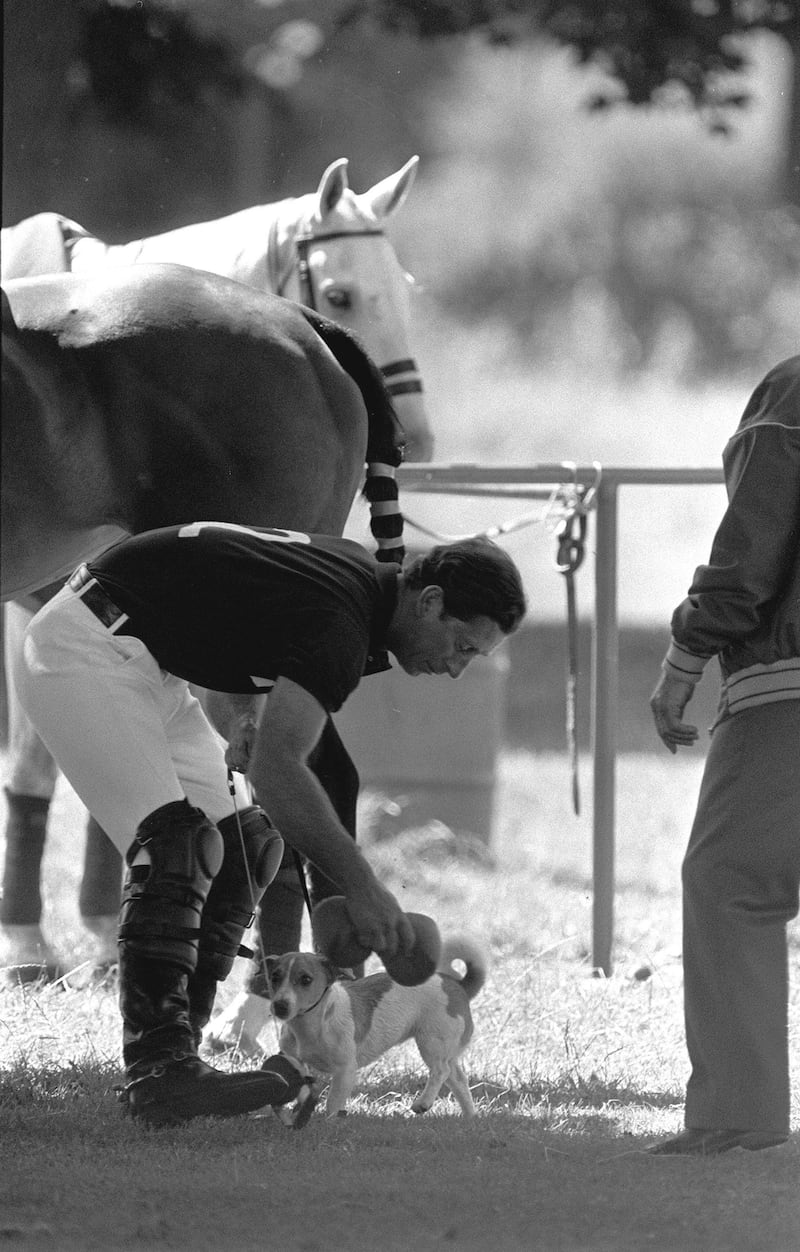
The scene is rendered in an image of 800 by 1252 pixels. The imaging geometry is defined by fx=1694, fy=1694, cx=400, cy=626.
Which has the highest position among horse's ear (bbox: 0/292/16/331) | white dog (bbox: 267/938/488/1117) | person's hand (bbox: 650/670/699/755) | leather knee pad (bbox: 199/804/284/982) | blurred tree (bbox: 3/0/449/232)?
blurred tree (bbox: 3/0/449/232)

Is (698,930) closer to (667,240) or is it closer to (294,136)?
(294,136)

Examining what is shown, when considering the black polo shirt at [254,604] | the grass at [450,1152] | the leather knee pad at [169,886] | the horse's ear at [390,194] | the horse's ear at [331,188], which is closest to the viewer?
the grass at [450,1152]

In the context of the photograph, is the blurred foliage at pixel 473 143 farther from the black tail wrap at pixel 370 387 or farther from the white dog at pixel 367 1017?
the white dog at pixel 367 1017

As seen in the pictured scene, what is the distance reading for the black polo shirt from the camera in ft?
9.17

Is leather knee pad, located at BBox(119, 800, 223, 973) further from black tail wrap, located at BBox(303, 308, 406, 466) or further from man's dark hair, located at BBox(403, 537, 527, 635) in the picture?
black tail wrap, located at BBox(303, 308, 406, 466)

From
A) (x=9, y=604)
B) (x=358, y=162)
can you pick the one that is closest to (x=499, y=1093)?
(x=9, y=604)

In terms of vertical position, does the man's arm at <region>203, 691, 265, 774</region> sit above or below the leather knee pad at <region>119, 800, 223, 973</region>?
above

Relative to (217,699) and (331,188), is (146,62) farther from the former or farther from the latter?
(217,699)

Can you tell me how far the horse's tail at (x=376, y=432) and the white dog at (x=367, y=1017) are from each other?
1.10 m

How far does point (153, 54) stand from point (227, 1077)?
550cm

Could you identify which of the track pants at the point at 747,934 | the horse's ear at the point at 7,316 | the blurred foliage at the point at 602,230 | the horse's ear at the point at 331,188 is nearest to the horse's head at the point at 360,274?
the horse's ear at the point at 331,188

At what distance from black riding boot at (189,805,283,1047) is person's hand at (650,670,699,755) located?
0.82m

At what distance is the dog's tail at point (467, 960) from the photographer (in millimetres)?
3354

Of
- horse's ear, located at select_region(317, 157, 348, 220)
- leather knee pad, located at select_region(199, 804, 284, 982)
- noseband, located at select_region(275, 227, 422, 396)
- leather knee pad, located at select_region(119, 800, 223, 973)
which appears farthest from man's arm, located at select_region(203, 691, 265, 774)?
horse's ear, located at select_region(317, 157, 348, 220)
